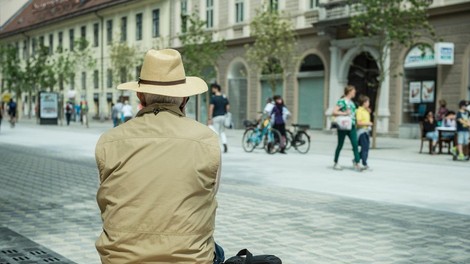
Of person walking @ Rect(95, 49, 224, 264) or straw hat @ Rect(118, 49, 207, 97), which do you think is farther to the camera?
straw hat @ Rect(118, 49, 207, 97)

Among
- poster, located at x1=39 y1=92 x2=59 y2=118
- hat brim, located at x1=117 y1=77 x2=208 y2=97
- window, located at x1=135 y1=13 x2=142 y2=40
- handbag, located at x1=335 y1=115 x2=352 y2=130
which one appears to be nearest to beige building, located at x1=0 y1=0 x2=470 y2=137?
window, located at x1=135 y1=13 x2=142 y2=40

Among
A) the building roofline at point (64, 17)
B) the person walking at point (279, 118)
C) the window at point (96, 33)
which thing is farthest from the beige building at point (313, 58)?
the person walking at point (279, 118)

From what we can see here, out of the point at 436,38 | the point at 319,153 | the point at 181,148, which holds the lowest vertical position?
the point at 319,153

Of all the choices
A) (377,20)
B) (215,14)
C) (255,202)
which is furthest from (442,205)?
(215,14)

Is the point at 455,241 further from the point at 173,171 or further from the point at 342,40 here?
the point at 342,40

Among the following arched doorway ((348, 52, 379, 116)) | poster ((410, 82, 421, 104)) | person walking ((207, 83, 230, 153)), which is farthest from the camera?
arched doorway ((348, 52, 379, 116))

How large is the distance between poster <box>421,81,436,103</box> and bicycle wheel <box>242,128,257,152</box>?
991cm

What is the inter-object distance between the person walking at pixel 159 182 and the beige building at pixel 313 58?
75.2ft

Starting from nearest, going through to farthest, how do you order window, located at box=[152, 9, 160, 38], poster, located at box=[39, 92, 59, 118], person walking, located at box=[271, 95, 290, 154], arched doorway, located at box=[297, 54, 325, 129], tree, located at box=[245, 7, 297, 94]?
person walking, located at box=[271, 95, 290, 154]
tree, located at box=[245, 7, 297, 94]
arched doorway, located at box=[297, 54, 325, 129]
poster, located at box=[39, 92, 59, 118]
window, located at box=[152, 9, 160, 38]

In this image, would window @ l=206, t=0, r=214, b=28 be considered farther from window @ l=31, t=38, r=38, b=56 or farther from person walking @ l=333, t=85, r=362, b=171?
window @ l=31, t=38, r=38, b=56

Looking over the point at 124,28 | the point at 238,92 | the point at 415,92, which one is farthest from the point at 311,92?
the point at 124,28

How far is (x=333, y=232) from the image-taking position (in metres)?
6.43

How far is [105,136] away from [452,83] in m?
23.4

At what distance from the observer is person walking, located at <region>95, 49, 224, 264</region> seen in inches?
92.0
